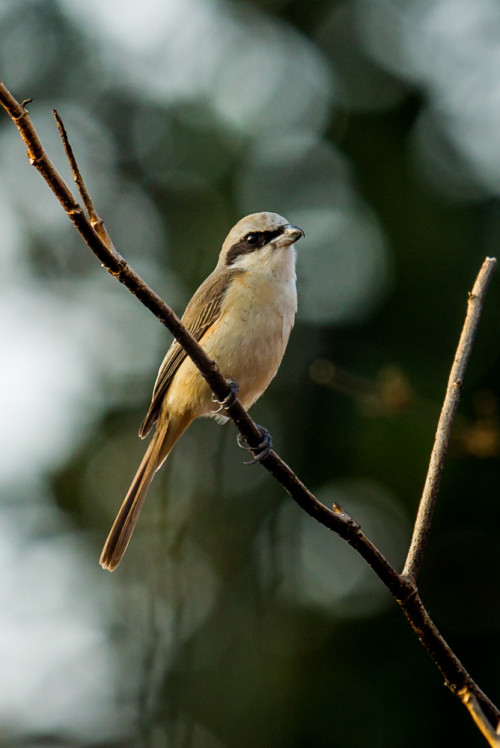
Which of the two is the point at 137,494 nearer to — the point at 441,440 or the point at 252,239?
the point at 252,239

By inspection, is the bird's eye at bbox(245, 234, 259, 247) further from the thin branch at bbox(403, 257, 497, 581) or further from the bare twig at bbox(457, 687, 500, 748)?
the bare twig at bbox(457, 687, 500, 748)

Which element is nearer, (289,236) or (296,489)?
(296,489)

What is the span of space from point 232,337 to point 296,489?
1.83 meters

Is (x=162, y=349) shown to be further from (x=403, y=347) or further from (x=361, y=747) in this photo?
(x=361, y=747)

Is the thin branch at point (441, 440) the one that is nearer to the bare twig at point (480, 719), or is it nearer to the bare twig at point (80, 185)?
the bare twig at point (480, 719)

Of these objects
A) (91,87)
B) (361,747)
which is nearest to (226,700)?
(361,747)

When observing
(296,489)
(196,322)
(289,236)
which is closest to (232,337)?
(196,322)

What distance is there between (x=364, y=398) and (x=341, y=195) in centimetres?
569

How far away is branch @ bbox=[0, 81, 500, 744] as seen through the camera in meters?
2.10

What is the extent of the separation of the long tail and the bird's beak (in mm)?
1083

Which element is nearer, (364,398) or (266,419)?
(364,398)

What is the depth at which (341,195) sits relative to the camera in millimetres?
→ 9945

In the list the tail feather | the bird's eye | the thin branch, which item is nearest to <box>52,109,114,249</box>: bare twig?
the thin branch

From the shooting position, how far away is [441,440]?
246 cm
